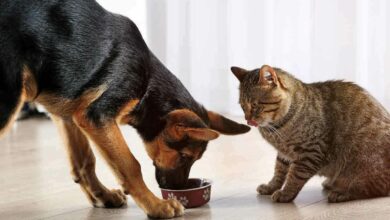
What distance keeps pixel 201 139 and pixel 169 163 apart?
0.15 meters

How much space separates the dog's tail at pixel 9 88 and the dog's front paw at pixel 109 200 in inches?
19.0

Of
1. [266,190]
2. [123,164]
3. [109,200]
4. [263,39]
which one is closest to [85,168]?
[109,200]

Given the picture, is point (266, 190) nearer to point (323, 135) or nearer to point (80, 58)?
point (323, 135)

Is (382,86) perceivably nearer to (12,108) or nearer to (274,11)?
(274,11)

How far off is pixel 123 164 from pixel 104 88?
0.25 m

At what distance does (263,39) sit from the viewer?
4629 millimetres

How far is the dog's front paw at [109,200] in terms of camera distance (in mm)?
2412

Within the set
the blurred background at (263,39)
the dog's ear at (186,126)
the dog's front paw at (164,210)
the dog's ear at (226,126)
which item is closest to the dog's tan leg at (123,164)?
the dog's front paw at (164,210)

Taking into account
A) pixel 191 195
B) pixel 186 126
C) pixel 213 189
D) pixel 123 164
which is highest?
pixel 186 126

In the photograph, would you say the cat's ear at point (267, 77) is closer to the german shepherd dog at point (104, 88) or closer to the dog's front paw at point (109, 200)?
the german shepherd dog at point (104, 88)

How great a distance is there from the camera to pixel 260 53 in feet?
15.3

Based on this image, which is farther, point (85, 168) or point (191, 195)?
point (85, 168)


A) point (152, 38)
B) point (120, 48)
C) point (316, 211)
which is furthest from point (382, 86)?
point (120, 48)

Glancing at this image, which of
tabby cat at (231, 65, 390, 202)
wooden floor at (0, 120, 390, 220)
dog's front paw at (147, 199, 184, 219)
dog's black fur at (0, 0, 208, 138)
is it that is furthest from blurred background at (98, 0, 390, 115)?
dog's front paw at (147, 199, 184, 219)
